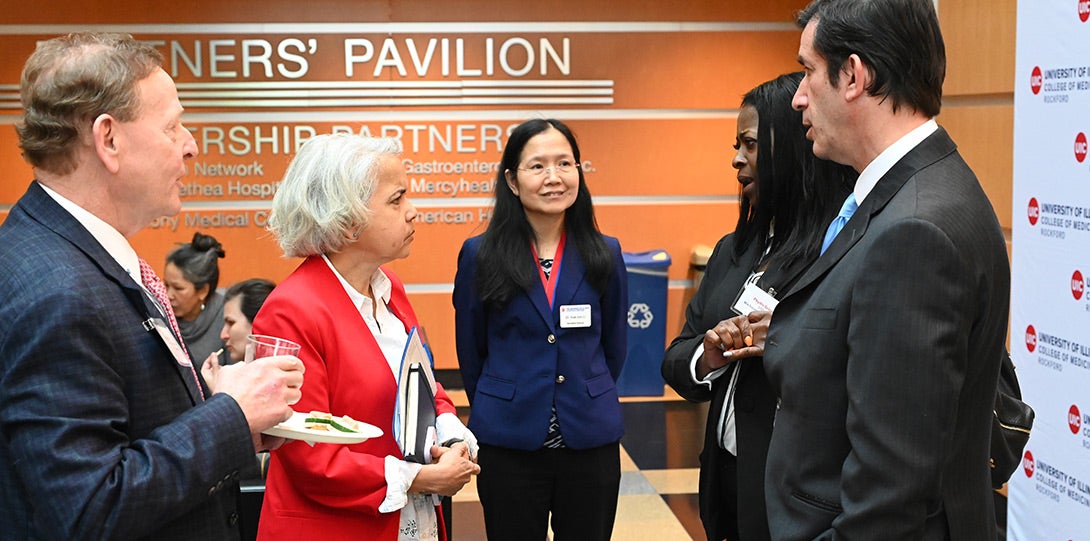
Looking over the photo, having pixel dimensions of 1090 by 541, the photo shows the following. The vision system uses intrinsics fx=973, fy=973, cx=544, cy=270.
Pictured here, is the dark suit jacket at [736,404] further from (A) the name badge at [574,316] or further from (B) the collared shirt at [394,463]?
(B) the collared shirt at [394,463]

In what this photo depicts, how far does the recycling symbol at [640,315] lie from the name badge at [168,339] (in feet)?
19.3

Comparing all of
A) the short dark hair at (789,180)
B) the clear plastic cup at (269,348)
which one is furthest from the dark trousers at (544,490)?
the clear plastic cup at (269,348)

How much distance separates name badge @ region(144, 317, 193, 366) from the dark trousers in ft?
5.37

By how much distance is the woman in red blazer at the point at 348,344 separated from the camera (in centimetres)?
211

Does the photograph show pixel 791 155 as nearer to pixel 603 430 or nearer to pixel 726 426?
pixel 726 426

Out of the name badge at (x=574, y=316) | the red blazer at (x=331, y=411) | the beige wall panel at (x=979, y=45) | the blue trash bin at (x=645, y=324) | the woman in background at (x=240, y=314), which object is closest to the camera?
the red blazer at (x=331, y=411)

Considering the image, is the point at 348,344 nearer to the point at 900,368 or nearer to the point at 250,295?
the point at 900,368

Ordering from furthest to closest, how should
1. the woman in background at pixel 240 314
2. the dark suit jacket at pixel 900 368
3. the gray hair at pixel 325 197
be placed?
1. the woman in background at pixel 240 314
2. the gray hair at pixel 325 197
3. the dark suit jacket at pixel 900 368

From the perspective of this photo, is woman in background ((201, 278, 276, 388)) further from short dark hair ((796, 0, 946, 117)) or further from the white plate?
short dark hair ((796, 0, 946, 117))

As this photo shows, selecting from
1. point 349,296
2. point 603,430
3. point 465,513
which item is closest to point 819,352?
point 349,296

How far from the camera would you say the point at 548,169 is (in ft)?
10.6

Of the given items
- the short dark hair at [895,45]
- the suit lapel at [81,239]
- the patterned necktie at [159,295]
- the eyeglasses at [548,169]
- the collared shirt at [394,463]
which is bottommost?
the collared shirt at [394,463]

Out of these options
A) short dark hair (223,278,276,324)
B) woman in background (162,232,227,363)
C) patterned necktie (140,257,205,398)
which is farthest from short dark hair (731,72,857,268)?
woman in background (162,232,227,363)

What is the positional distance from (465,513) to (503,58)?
3847mm
